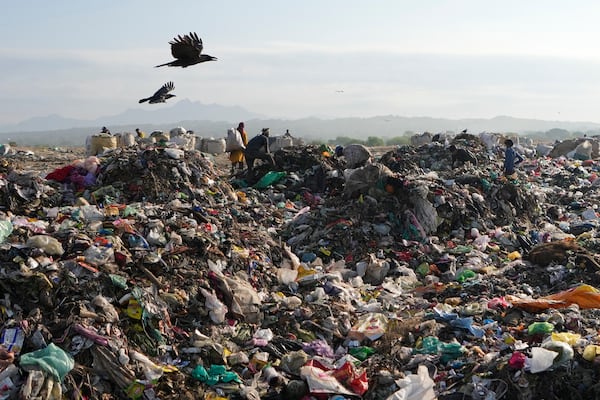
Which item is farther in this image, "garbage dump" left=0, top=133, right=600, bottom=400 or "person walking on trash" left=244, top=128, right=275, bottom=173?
"person walking on trash" left=244, top=128, right=275, bottom=173

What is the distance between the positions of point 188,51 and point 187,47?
0.06m

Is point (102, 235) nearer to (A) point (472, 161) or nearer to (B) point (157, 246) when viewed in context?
(B) point (157, 246)

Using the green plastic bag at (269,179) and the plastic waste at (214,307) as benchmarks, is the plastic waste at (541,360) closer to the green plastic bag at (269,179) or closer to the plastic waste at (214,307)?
the plastic waste at (214,307)

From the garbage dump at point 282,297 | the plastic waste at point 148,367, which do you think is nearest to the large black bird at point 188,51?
the garbage dump at point 282,297

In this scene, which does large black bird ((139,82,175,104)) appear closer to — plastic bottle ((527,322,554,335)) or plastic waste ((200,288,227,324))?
plastic waste ((200,288,227,324))

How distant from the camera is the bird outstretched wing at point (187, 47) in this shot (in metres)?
5.62

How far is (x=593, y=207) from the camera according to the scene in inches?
419

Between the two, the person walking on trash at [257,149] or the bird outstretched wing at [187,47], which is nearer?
the bird outstretched wing at [187,47]

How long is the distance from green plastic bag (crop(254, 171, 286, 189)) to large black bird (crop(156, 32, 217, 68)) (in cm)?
557

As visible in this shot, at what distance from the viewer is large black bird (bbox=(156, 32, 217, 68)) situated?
5.62 m

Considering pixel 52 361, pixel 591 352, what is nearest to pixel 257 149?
pixel 52 361

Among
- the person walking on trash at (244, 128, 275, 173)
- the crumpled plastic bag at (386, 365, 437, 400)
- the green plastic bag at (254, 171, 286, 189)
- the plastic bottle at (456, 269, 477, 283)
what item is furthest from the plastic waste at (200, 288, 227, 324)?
the person walking on trash at (244, 128, 275, 173)

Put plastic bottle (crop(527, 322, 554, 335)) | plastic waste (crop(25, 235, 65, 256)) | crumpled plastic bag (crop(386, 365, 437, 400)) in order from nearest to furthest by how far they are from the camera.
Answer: crumpled plastic bag (crop(386, 365, 437, 400)), plastic bottle (crop(527, 322, 554, 335)), plastic waste (crop(25, 235, 65, 256))

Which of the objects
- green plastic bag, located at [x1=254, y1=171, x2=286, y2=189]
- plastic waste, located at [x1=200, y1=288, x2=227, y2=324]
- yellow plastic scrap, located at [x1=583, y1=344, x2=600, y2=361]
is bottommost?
plastic waste, located at [x1=200, y1=288, x2=227, y2=324]
